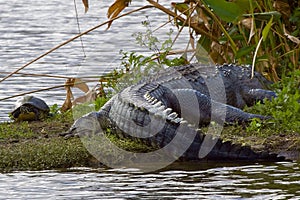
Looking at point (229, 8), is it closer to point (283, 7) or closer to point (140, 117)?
point (283, 7)

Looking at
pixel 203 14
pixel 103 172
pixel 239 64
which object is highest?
pixel 203 14

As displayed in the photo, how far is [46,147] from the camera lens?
19.6 feet

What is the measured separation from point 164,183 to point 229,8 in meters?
2.45

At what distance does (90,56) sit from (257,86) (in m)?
3.64

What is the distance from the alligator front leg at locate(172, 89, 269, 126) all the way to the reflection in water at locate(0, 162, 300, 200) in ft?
3.70

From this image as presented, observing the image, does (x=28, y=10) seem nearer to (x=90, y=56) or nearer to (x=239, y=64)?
(x=90, y=56)

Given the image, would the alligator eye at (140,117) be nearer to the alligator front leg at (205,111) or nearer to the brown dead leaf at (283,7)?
the alligator front leg at (205,111)

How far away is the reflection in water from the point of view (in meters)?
4.88

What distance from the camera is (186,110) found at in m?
6.73

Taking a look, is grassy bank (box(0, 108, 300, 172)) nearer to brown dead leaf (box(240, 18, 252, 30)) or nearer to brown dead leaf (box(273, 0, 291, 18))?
brown dead leaf (box(240, 18, 252, 30))

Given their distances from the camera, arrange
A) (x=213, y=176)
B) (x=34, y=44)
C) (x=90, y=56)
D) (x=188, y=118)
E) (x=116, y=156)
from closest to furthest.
→ (x=213, y=176) → (x=116, y=156) → (x=188, y=118) → (x=90, y=56) → (x=34, y=44)

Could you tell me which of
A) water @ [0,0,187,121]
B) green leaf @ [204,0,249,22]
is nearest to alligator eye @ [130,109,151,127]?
green leaf @ [204,0,249,22]

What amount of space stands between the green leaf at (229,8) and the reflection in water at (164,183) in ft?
6.46

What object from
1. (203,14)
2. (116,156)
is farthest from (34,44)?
(116,156)
